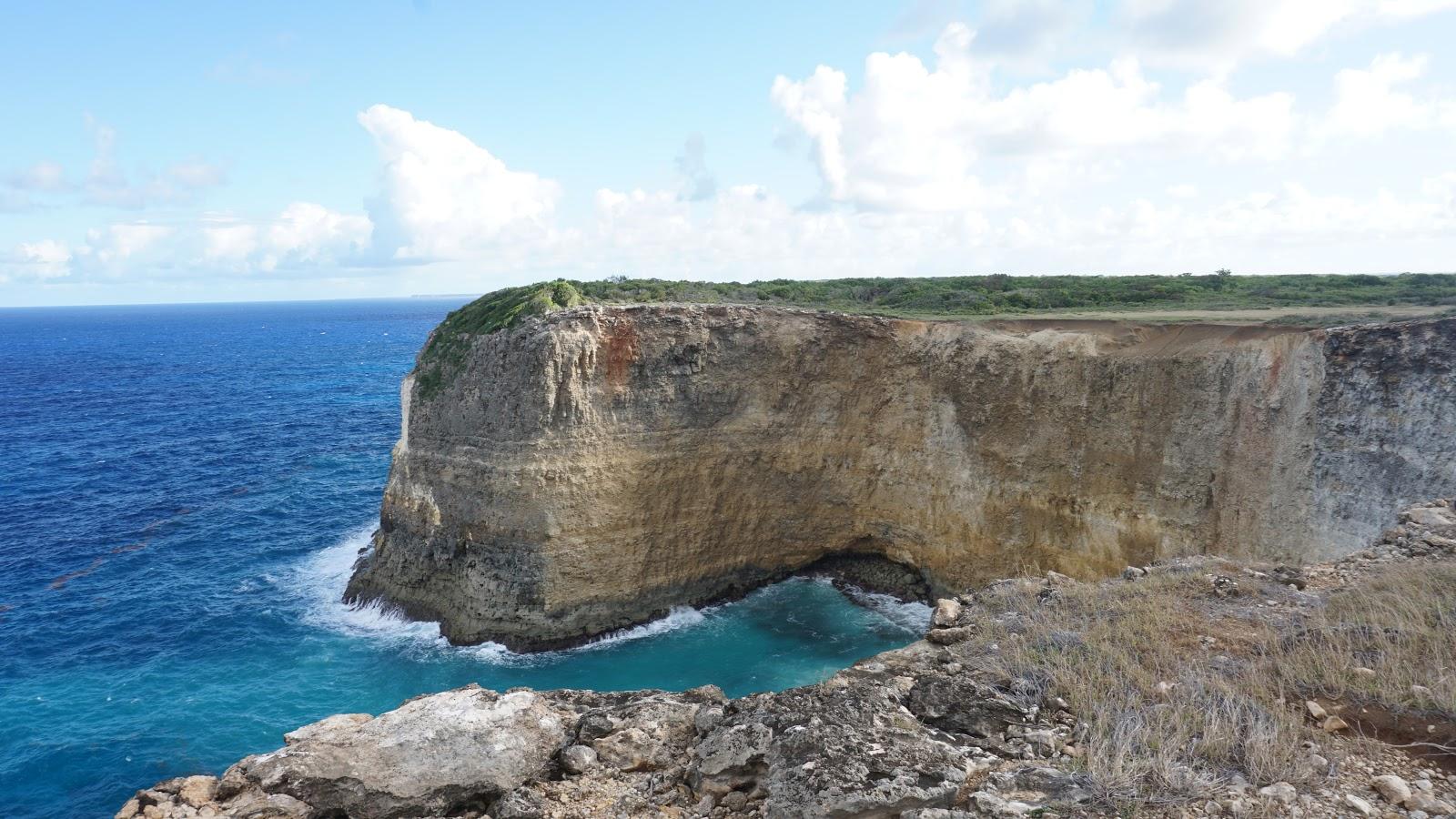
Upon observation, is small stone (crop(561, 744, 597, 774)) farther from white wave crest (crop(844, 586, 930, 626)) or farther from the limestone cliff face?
white wave crest (crop(844, 586, 930, 626))

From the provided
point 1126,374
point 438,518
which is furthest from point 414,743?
point 1126,374

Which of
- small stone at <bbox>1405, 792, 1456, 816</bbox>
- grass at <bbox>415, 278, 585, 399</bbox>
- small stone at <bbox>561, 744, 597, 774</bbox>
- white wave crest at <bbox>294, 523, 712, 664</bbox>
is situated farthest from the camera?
grass at <bbox>415, 278, 585, 399</bbox>

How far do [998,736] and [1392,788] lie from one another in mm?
2807

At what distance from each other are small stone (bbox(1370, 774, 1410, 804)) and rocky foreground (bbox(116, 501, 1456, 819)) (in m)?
0.01

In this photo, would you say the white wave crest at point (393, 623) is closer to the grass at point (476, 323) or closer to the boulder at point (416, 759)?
the grass at point (476, 323)

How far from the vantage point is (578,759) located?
7.34m

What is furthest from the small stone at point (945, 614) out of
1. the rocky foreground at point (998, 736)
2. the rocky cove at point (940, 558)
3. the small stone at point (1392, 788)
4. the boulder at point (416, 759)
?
the boulder at point (416, 759)

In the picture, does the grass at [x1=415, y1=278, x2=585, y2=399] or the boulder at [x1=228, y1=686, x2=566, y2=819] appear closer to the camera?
the boulder at [x1=228, y1=686, x2=566, y2=819]

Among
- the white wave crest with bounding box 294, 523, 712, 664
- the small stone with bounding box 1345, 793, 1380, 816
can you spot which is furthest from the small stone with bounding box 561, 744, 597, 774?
the white wave crest with bounding box 294, 523, 712, 664

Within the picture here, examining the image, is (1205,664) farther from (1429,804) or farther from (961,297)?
(961,297)

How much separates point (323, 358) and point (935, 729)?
103506 millimetres

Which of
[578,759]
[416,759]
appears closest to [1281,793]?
[578,759]

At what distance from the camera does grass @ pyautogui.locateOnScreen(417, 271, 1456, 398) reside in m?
25.0

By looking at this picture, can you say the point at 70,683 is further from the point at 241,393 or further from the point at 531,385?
the point at 241,393
